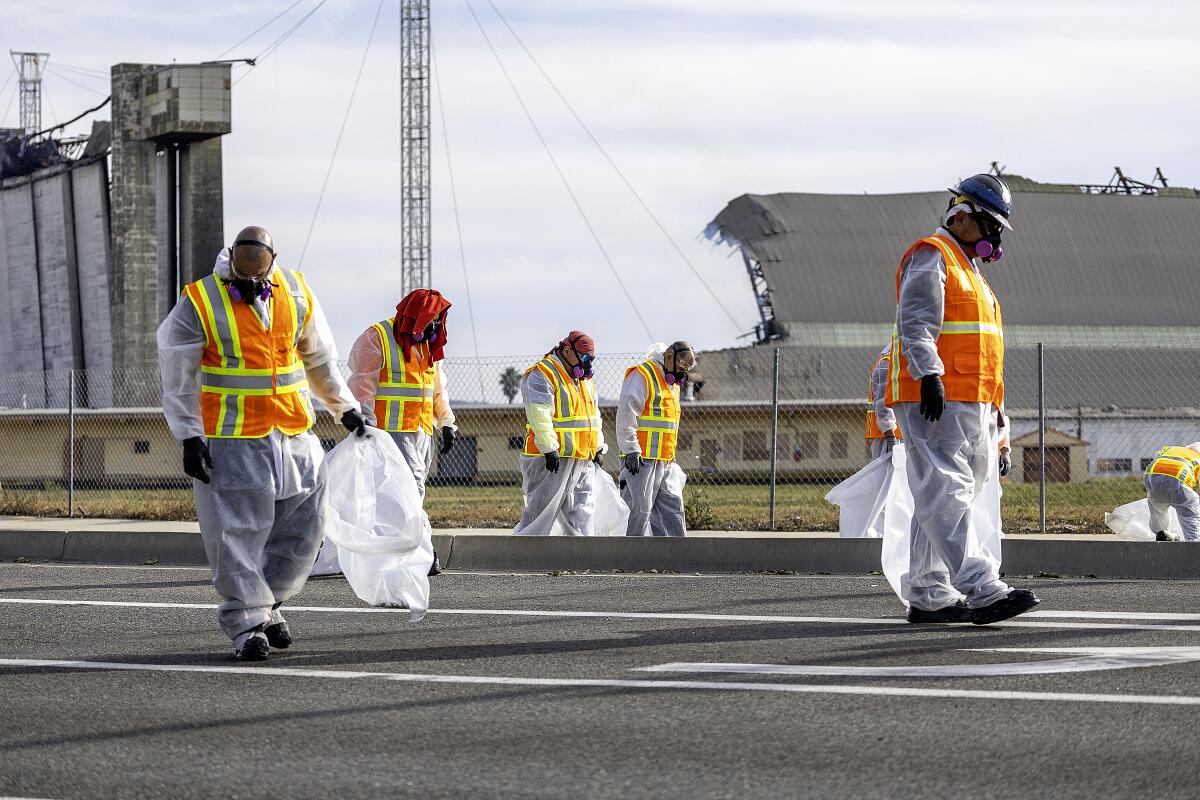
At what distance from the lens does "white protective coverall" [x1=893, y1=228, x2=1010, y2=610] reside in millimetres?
7605

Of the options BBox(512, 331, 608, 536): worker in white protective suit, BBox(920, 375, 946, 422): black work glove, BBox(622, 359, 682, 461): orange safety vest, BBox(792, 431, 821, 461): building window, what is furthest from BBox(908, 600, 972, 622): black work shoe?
BBox(792, 431, 821, 461): building window

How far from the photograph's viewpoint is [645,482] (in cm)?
1370

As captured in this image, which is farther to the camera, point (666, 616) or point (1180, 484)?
point (1180, 484)

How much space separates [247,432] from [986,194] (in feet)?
11.9

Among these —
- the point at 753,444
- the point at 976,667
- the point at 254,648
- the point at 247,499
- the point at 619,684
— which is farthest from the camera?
the point at 753,444

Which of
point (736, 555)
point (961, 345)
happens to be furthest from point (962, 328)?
point (736, 555)

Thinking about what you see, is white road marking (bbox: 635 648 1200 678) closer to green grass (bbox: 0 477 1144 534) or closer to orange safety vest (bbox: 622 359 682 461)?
orange safety vest (bbox: 622 359 682 461)

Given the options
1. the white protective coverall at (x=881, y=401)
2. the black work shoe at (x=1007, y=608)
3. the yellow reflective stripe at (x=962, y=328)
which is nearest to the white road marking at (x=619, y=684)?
the black work shoe at (x=1007, y=608)

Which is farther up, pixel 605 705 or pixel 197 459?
pixel 197 459

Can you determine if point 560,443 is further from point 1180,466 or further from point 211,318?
point 211,318

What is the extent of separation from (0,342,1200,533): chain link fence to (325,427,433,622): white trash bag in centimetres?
1328

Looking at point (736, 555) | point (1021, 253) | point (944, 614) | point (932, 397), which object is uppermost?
point (1021, 253)

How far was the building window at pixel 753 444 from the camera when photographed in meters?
38.3

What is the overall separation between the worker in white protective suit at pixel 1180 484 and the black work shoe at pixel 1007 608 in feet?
20.4
